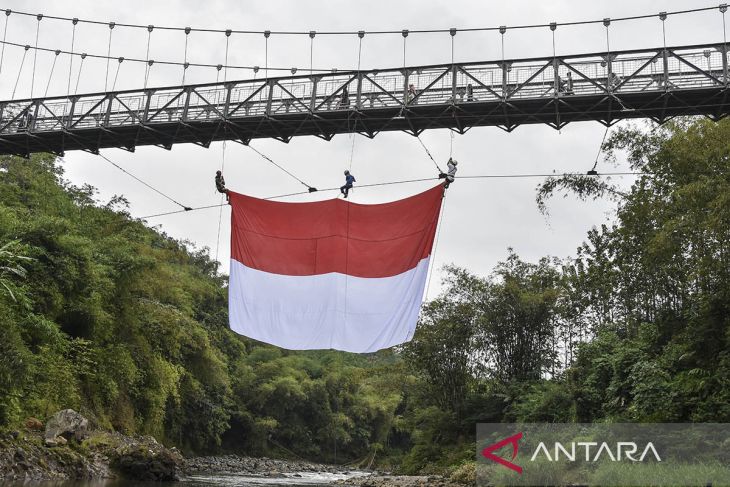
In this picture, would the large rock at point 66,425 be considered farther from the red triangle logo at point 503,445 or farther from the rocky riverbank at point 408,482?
the red triangle logo at point 503,445

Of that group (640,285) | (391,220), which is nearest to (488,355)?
(640,285)

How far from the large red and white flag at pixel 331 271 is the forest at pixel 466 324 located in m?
7.97

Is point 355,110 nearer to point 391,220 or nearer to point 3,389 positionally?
point 391,220

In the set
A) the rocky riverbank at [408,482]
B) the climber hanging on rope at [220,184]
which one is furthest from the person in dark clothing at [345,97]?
the rocky riverbank at [408,482]

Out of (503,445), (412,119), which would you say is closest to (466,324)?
(503,445)

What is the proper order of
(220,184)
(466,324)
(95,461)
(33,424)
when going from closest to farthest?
1. (220,184)
2. (33,424)
3. (95,461)
4. (466,324)

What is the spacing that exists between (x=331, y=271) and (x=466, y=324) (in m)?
19.2

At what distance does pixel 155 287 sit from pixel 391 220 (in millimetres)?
19987

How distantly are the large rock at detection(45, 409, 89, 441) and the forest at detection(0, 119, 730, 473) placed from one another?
0.74 meters

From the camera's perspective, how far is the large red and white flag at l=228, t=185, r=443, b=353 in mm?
10945

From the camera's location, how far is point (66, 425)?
818 inches

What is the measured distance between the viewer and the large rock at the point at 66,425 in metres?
20.4

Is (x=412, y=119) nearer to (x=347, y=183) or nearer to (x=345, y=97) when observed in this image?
(x=345, y=97)

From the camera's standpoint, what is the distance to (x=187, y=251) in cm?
5172
